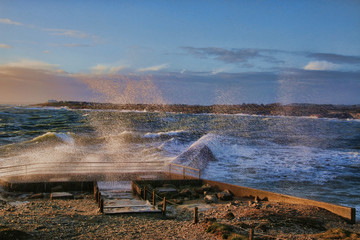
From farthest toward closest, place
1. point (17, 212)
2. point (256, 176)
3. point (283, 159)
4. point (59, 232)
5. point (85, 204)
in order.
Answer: point (283, 159)
point (256, 176)
point (85, 204)
point (17, 212)
point (59, 232)

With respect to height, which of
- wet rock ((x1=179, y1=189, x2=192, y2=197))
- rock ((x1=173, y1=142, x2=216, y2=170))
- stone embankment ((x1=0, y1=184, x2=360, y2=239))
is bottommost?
rock ((x1=173, y1=142, x2=216, y2=170))

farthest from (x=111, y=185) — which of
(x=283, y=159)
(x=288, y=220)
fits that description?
(x=283, y=159)

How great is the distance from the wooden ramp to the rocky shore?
33cm

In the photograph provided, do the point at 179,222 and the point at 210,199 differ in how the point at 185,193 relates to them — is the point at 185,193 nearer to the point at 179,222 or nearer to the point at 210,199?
the point at 210,199

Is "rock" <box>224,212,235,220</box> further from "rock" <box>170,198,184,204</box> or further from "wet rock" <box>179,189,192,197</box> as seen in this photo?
"wet rock" <box>179,189,192,197</box>

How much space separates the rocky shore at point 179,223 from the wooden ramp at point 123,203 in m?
0.33

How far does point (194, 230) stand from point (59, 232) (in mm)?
3763

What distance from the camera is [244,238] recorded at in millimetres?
8914

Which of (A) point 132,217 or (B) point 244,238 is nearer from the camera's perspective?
(B) point 244,238

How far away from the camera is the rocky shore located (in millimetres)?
9602

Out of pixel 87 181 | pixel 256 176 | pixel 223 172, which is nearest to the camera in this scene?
pixel 87 181

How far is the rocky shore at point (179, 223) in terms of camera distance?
960 centimetres

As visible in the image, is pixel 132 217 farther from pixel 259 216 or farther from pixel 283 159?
pixel 283 159

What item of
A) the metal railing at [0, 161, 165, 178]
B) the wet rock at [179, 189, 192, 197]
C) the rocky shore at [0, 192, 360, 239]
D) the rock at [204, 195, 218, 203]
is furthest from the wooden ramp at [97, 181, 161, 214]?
the metal railing at [0, 161, 165, 178]
